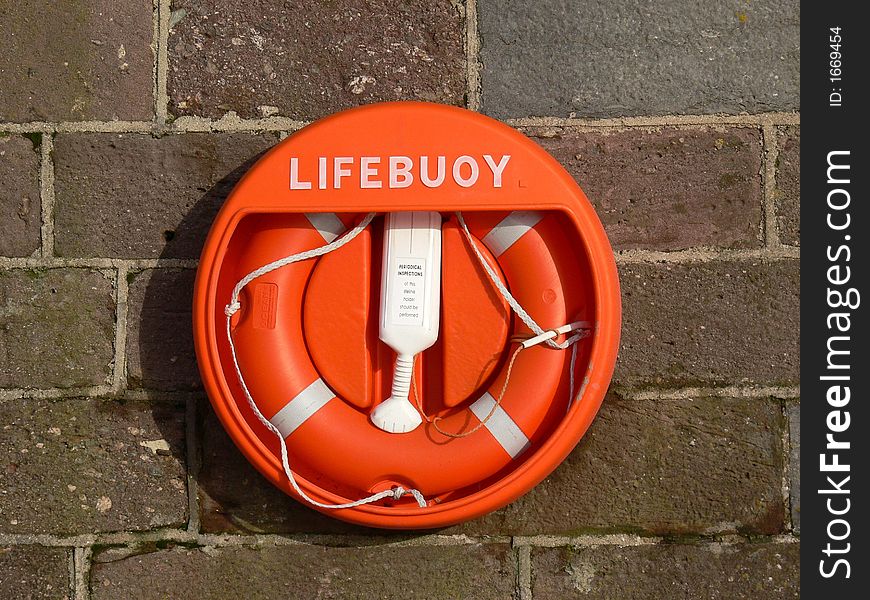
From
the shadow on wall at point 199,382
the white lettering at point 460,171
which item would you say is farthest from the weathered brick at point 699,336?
the shadow on wall at point 199,382

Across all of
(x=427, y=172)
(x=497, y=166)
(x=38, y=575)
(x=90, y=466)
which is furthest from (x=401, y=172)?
(x=38, y=575)

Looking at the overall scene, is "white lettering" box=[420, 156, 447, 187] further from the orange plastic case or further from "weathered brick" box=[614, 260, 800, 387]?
"weathered brick" box=[614, 260, 800, 387]

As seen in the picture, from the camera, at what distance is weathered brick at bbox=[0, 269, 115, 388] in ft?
4.71

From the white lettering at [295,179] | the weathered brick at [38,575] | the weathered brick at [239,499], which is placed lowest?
the weathered brick at [38,575]

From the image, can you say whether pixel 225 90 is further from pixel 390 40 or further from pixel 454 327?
pixel 454 327

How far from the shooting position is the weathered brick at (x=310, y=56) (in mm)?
1411

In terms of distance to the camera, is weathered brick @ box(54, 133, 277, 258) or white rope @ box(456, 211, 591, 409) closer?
white rope @ box(456, 211, 591, 409)

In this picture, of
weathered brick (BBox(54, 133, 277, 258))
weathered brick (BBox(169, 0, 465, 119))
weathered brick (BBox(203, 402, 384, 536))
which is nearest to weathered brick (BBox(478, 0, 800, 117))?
weathered brick (BBox(169, 0, 465, 119))

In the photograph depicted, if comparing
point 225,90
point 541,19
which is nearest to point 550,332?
point 541,19

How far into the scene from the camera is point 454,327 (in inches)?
49.7

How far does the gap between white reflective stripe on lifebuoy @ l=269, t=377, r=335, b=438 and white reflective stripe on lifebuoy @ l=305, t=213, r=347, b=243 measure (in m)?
0.23

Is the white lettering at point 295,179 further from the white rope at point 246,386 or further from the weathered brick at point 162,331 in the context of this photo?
the weathered brick at point 162,331

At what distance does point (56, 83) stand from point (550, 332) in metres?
0.95

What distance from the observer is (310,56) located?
1.42 metres
